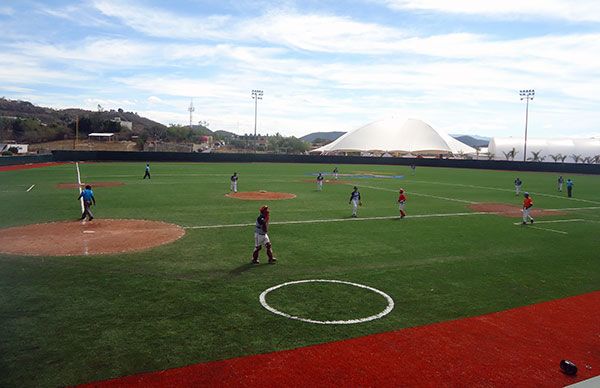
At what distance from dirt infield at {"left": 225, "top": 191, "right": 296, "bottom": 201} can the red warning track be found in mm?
22878

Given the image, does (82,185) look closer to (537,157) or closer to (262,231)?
(262,231)

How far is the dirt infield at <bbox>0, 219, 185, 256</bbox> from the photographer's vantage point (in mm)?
16000

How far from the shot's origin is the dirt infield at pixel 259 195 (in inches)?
1273

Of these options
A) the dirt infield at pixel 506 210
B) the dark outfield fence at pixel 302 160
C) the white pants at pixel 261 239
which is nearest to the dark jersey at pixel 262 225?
the white pants at pixel 261 239

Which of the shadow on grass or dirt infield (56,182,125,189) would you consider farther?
dirt infield (56,182,125,189)

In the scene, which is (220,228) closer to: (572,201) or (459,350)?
(459,350)

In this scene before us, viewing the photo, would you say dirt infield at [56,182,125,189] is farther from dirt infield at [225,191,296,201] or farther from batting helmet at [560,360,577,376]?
batting helmet at [560,360,577,376]

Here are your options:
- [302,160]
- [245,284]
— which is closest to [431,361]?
[245,284]

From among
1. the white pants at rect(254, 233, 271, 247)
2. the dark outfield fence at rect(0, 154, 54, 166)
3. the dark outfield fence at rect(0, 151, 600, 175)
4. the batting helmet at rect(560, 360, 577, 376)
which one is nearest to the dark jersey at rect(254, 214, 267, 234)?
the white pants at rect(254, 233, 271, 247)

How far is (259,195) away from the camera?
34.2m

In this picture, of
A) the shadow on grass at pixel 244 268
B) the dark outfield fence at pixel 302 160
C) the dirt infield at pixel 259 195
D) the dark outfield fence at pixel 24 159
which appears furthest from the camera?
the dark outfield fence at pixel 302 160

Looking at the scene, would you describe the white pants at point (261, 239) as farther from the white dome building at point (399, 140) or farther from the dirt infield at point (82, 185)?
the white dome building at point (399, 140)

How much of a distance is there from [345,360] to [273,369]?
1.34 m

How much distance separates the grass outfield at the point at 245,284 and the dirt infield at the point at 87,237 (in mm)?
855
